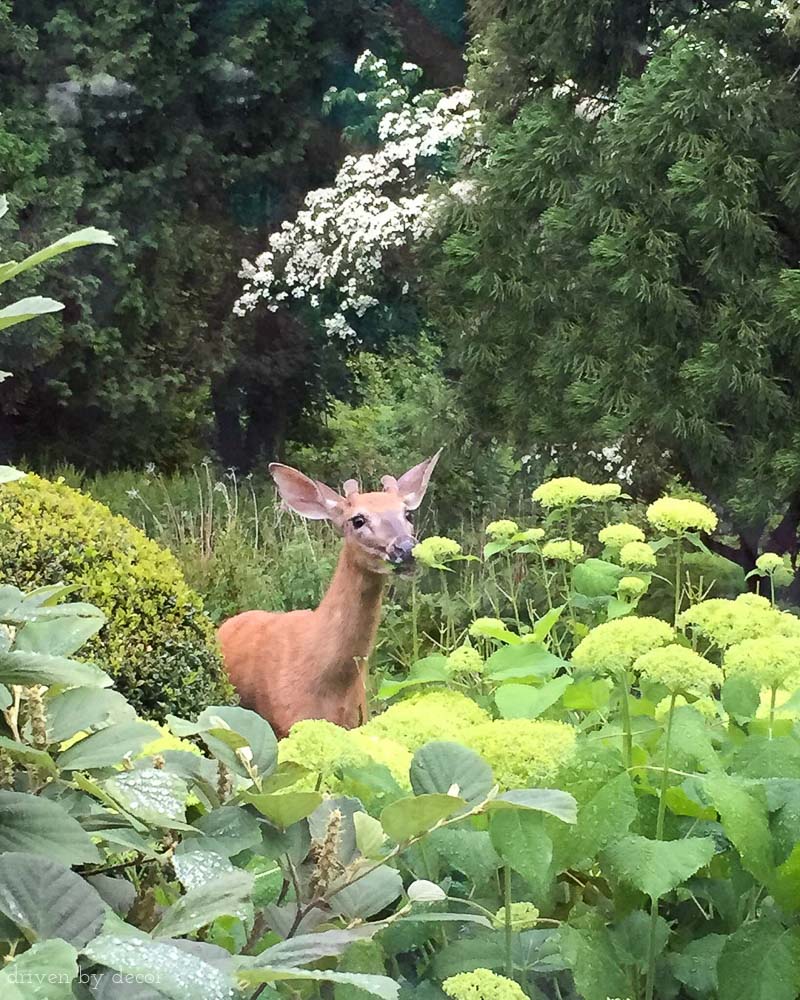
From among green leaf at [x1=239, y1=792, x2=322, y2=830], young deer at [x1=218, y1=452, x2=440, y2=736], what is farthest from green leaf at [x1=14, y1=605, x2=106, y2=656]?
young deer at [x1=218, y1=452, x2=440, y2=736]

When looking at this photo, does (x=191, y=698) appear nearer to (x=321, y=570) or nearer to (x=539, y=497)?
(x=539, y=497)

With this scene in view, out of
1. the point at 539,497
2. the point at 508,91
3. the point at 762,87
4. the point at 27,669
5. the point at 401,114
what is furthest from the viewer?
the point at 401,114

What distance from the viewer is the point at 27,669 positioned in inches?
13.5

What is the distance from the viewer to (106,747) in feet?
1.28

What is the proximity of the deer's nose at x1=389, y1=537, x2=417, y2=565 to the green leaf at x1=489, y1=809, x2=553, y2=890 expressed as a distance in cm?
126

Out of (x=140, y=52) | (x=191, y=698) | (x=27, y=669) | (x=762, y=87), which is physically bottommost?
(x=191, y=698)

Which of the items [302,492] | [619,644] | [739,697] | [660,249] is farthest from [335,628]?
[660,249]

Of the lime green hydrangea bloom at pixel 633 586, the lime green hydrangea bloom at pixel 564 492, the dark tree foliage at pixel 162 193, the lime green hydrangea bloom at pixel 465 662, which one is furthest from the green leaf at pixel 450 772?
the dark tree foliage at pixel 162 193

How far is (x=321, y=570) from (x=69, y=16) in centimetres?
200

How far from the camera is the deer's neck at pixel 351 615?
1.74 meters

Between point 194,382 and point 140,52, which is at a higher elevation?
point 140,52

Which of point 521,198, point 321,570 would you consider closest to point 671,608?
point 321,570

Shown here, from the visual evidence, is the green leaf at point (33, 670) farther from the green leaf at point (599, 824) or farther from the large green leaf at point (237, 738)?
the green leaf at point (599, 824)

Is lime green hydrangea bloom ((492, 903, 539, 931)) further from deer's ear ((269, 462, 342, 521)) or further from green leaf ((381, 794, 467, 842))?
deer's ear ((269, 462, 342, 521))
